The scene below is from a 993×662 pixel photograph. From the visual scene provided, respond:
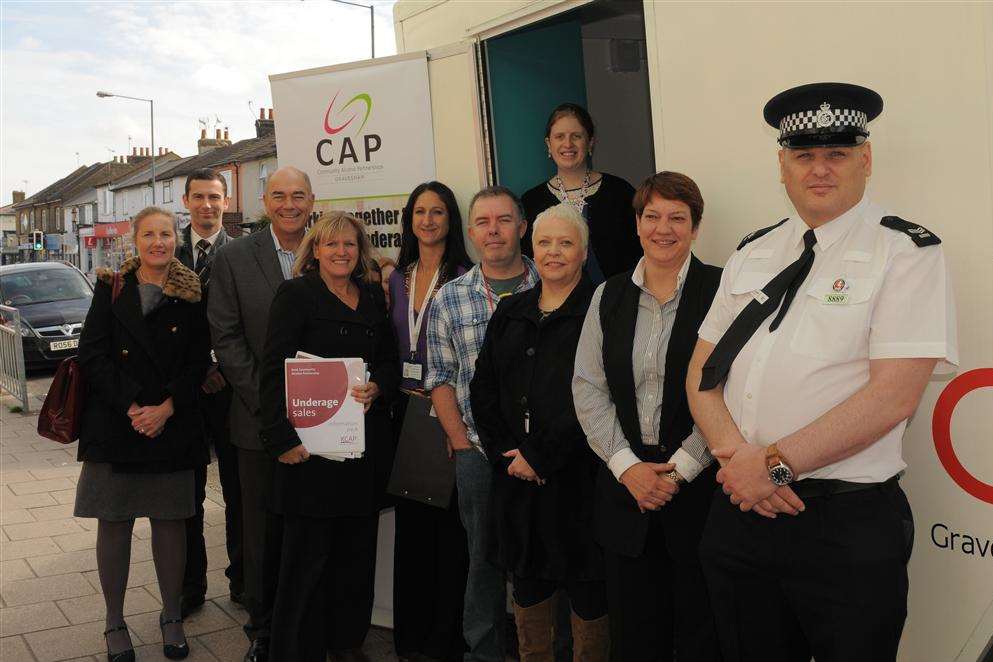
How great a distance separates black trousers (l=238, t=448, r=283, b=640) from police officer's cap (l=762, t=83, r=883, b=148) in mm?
2460

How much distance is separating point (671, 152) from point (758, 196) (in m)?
0.40

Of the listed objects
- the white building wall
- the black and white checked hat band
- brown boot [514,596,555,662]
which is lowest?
brown boot [514,596,555,662]

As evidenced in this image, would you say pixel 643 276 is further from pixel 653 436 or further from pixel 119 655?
pixel 119 655

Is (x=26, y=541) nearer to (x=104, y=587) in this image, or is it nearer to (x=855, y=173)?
(x=104, y=587)

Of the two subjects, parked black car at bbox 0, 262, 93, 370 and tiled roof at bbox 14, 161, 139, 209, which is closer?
parked black car at bbox 0, 262, 93, 370

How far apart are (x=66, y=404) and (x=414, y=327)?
1.50 metres

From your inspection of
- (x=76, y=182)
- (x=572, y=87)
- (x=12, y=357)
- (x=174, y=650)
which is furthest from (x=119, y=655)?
(x=76, y=182)

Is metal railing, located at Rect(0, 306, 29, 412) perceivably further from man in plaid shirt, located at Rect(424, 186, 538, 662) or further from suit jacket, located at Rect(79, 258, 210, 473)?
man in plaid shirt, located at Rect(424, 186, 538, 662)

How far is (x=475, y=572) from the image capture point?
327cm

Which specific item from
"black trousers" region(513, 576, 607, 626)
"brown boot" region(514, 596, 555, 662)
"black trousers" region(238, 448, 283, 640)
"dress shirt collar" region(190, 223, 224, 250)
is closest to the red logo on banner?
"black trousers" region(513, 576, 607, 626)

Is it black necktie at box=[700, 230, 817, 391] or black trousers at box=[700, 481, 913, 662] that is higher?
black necktie at box=[700, 230, 817, 391]

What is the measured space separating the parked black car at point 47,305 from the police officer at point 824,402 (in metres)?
11.6

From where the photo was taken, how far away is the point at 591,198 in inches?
146

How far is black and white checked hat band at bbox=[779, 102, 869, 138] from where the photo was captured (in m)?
2.13
